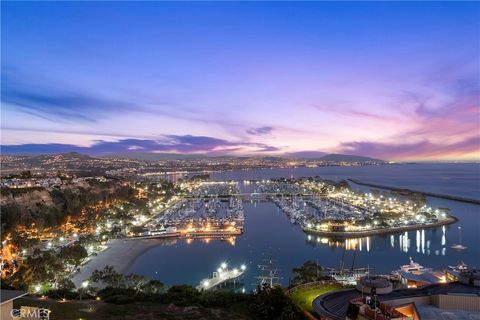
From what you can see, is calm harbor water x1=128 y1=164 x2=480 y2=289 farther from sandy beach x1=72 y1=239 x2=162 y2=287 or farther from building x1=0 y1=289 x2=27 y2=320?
building x1=0 y1=289 x2=27 y2=320

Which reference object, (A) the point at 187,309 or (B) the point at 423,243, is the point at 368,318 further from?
(B) the point at 423,243

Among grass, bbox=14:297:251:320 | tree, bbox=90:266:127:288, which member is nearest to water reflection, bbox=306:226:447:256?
tree, bbox=90:266:127:288

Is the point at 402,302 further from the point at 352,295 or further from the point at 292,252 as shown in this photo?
the point at 292,252

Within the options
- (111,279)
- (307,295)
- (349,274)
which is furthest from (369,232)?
(111,279)

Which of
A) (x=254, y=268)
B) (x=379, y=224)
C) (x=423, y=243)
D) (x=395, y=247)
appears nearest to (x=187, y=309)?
Answer: (x=254, y=268)

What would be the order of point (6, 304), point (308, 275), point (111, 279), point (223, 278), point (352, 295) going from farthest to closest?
point (223, 278) → point (111, 279) → point (308, 275) → point (352, 295) → point (6, 304)
